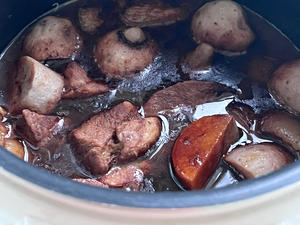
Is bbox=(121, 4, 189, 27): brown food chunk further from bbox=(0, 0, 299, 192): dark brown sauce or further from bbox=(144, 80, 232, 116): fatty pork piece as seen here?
bbox=(144, 80, 232, 116): fatty pork piece

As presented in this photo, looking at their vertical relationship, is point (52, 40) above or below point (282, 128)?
above

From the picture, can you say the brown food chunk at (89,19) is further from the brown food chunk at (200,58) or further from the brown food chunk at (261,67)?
the brown food chunk at (261,67)

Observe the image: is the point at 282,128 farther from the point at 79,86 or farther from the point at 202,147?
the point at 79,86

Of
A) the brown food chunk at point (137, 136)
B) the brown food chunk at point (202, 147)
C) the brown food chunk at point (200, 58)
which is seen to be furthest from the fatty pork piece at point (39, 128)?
the brown food chunk at point (200, 58)

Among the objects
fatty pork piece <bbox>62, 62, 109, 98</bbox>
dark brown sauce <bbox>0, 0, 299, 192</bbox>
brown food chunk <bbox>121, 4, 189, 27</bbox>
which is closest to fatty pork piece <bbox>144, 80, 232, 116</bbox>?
dark brown sauce <bbox>0, 0, 299, 192</bbox>

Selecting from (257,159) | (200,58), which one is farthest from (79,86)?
(257,159)

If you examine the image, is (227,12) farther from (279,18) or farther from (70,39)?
(70,39)
